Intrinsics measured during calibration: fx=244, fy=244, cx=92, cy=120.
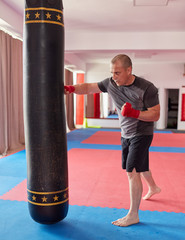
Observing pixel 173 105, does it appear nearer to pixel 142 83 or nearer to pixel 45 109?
pixel 142 83

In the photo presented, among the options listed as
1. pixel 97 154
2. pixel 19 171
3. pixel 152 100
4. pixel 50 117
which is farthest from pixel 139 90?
pixel 97 154

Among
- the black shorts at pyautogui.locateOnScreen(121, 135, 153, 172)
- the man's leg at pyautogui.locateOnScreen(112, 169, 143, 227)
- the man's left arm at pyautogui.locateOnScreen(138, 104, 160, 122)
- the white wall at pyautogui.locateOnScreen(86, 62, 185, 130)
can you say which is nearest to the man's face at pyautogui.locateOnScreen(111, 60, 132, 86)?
the man's left arm at pyautogui.locateOnScreen(138, 104, 160, 122)

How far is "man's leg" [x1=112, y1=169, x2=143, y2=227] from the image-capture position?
5.90ft

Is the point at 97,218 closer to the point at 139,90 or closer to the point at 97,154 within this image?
the point at 139,90

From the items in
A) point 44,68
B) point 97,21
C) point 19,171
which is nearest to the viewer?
point 44,68

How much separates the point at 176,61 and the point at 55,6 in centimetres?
792

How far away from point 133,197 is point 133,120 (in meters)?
0.57

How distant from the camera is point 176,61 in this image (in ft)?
28.5

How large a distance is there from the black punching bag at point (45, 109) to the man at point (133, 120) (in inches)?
11.7

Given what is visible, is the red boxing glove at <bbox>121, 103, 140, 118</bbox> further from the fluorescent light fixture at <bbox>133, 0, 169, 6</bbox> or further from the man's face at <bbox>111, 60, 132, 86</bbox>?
the fluorescent light fixture at <bbox>133, 0, 169, 6</bbox>

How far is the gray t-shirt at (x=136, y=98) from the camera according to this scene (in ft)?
5.61

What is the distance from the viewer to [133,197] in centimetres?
181

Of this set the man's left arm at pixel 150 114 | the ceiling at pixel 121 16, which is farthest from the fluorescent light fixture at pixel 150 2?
the man's left arm at pixel 150 114

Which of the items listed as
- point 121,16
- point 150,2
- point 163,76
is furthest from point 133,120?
point 163,76
